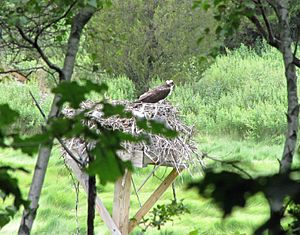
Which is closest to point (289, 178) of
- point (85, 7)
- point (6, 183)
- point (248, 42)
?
point (6, 183)

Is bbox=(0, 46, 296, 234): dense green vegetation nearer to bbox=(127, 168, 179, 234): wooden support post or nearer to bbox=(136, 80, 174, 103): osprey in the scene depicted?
bbox=(127, 168, 179, 234): wooden support post

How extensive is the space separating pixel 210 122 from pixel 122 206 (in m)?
4.61

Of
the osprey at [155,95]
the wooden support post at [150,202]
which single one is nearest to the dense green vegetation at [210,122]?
the wooden support post at [150,202]

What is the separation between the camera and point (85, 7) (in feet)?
4.33

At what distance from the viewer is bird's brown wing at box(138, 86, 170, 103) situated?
4.09 metres

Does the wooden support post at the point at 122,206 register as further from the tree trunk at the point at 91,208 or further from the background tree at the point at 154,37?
the background tree at the point at 154,37

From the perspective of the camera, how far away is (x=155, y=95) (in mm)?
4176

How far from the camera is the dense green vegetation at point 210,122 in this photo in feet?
16.9

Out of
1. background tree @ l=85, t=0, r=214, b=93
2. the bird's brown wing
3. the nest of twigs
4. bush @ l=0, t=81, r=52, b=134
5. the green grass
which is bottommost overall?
the green grass

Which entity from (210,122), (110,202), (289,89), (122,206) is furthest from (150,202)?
(210,122)

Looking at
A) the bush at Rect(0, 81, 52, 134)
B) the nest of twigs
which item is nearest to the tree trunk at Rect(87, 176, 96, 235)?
the nest of twigs

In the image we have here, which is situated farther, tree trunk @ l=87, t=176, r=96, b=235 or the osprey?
the osprey

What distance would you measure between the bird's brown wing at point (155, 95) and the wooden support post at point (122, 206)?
57 centimetres

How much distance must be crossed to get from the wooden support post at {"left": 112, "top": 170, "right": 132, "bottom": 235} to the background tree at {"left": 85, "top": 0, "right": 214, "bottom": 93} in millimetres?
6216
